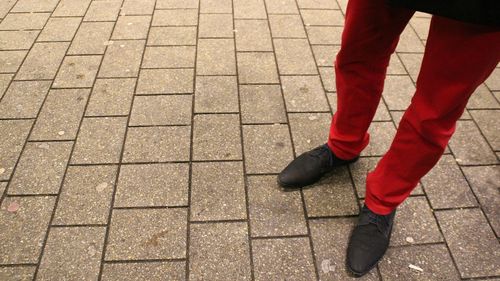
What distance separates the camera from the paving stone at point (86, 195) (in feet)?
6.00

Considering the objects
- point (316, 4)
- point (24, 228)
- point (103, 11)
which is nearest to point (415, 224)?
point (24, 228)

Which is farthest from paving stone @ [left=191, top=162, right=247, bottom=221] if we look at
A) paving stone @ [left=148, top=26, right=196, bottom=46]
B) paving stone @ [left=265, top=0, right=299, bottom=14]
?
paving stone @ [left=265, top=0, right=299, bottom=14]

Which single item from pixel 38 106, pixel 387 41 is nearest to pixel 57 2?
pixel 38 106

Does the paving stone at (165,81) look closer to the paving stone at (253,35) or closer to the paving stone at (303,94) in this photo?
the paving stone at (253,35)

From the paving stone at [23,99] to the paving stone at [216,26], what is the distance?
118cm

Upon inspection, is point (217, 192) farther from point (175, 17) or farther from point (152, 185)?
point (175, 17)

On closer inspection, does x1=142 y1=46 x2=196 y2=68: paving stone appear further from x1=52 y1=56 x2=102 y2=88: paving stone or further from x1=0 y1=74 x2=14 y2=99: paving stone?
x1=0 y1=74 x2=14 y2=99: paving stone

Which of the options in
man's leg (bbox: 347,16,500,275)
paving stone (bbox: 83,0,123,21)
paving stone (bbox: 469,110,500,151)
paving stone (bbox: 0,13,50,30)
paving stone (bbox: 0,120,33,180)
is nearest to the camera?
man's leg (bbox: 347,16,500,275)

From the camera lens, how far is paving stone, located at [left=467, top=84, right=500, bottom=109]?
2.52 metres

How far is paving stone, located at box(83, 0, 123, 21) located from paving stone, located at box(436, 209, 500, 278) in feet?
9.16

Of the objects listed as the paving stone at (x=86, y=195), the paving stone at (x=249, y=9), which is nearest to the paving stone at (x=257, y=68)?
the paving stone at (x=249, y=9)

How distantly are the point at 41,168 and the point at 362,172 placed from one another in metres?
1.65

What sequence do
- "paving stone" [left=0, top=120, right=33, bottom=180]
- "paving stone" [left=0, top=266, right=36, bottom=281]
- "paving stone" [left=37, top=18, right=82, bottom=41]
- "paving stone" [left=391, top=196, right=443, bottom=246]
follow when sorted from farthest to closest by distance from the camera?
"paving stone" [left=37, top=18, right=82, bottom=41] < "paving stone" [left=0, top=120, right=33, bottom=180] < "paving stone" [left=391, top=196, right=443, bottom=246] < "paving stone" [left=0, top=266, right=36, bottom=281]

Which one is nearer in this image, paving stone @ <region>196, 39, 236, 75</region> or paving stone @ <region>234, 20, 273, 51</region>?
paving stone @ <region>196, 39, 236, 75</region>
